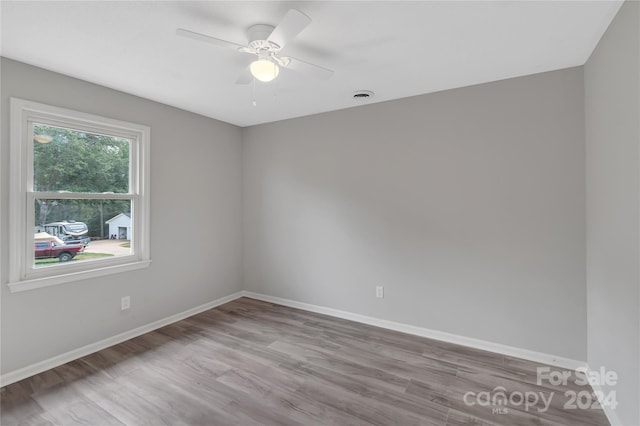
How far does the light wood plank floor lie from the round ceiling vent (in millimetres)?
2476

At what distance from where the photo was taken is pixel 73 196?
8.75 ft

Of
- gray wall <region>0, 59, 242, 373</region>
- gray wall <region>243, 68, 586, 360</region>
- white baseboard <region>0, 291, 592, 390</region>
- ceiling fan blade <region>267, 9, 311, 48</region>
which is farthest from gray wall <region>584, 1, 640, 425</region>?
gray wall <region>0, 59, 242, 373</region>

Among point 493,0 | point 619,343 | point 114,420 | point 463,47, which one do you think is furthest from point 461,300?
point 114,420

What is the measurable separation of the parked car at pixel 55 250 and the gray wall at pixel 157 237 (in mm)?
237

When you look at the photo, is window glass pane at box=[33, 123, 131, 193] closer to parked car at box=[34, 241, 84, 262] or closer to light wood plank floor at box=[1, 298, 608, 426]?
parked car at box=[34, 241, 84, 262]

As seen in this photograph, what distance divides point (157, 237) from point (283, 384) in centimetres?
211

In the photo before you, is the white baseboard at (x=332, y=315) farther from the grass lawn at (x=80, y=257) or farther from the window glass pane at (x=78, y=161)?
the window glass pane at (x=78, y=161)

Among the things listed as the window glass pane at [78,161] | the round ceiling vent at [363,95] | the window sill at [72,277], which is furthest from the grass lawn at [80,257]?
the round ceiling vent at [363,95]

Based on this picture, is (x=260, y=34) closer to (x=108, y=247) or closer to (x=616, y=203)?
(x=616, y=203)

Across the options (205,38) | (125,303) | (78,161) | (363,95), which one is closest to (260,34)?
(205,38)

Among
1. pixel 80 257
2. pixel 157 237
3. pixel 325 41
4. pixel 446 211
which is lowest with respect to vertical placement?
pixel 80 257

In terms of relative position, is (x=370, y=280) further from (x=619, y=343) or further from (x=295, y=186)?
(x=619, y=343)

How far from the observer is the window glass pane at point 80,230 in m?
2.53

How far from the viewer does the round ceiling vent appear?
300 centimetres
